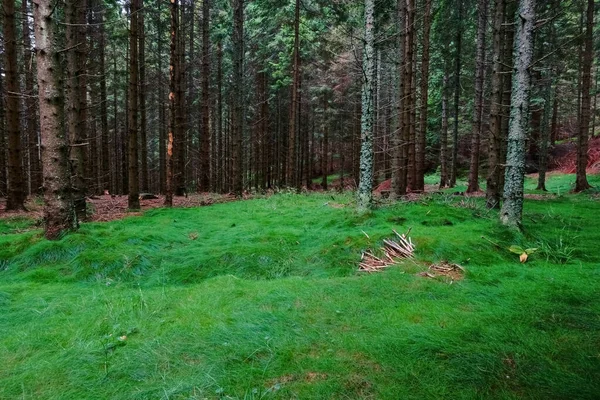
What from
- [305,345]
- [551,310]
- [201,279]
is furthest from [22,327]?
[551,310]

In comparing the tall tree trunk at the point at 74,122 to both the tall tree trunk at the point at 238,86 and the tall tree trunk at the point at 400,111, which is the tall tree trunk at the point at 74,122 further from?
the tall tree trunk at the point at 400,111

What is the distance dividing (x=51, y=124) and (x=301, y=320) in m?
5.78

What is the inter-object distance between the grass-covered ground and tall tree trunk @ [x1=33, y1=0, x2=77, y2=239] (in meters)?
0.48

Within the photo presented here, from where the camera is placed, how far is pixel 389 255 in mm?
5430

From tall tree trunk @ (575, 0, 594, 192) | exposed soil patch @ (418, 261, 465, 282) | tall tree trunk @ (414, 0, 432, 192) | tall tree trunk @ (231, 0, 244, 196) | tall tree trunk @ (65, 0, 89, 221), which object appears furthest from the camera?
tall tree trunk @ (231, 0, 244, 196)

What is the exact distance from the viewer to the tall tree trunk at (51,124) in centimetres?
604

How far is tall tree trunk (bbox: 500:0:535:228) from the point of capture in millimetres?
6008

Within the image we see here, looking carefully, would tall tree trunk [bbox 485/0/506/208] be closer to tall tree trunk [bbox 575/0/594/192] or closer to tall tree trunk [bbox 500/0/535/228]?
tall tree trunk [bbox 500/0/535/228]

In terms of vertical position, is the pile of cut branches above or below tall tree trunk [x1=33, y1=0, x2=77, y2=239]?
below

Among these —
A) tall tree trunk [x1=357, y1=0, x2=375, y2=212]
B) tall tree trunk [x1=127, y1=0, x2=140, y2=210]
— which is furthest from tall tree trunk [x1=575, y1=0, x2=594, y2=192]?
tall tree trunk [x1=127, y1=0, x2=140, y2=210]

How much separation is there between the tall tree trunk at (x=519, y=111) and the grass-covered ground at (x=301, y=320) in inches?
22.5

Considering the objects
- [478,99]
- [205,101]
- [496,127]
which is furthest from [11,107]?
[478,99]

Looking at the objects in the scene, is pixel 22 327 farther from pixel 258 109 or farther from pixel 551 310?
pixel 258 109

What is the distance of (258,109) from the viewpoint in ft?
93.3
